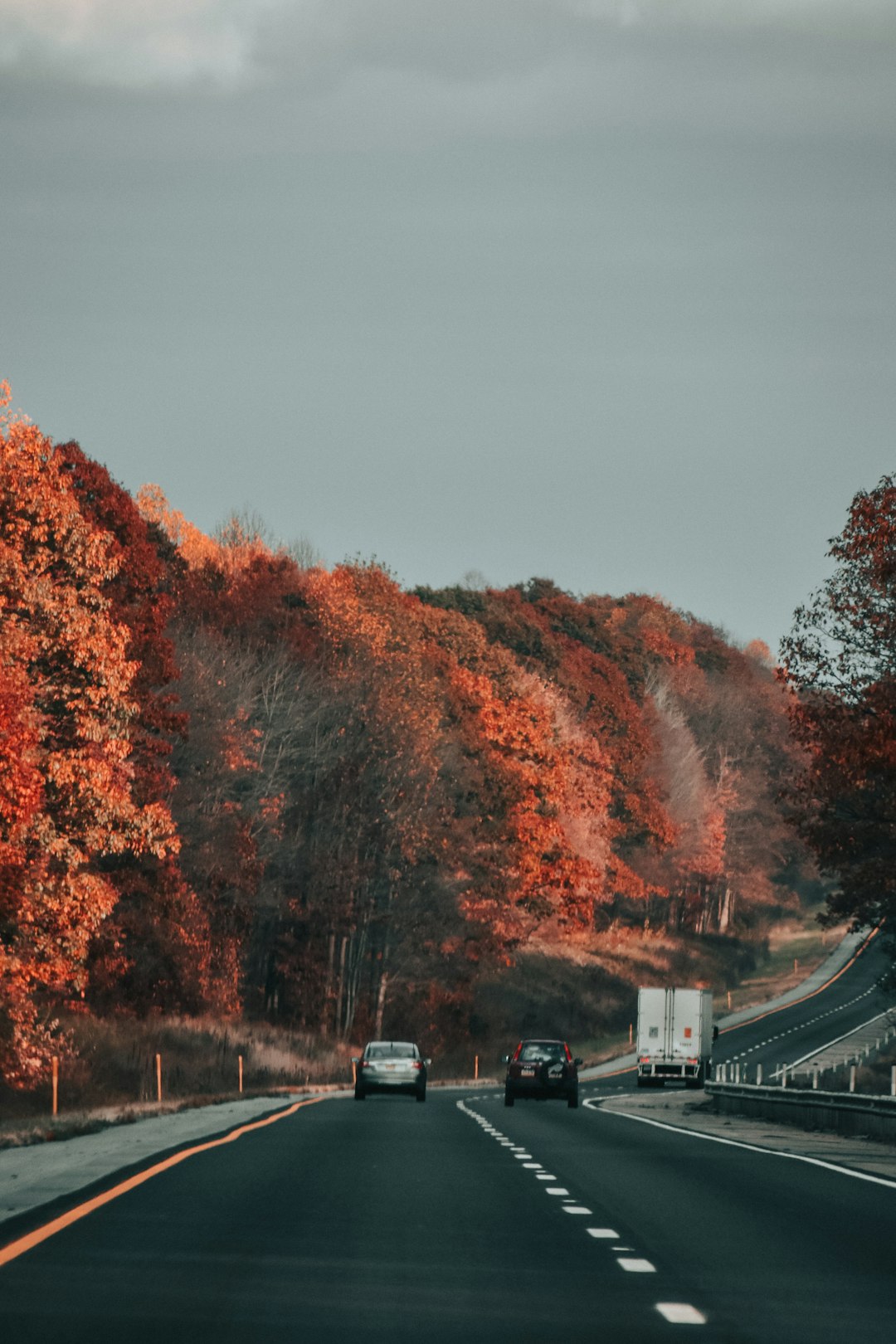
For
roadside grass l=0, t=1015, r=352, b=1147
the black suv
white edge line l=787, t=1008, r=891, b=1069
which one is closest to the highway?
roadside grass l=0, t=1015, r=352, b=1147

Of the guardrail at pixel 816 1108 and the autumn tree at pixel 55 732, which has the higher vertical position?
the autumn tree at pixel 55 732

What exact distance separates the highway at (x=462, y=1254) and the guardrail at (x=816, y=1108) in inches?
275

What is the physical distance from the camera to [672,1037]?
2527 inches

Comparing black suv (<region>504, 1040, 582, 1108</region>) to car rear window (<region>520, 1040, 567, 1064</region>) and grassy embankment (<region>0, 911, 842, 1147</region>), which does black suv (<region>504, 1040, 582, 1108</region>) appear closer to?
car rear window (<region>520, 1040, 567, 1064</region>)

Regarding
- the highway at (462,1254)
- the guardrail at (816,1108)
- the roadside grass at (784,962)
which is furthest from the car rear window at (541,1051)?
the roadside grass at (784,962)

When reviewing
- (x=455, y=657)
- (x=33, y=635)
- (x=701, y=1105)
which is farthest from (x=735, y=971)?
(x=33, y=635)

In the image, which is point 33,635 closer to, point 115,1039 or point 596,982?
point 115,1039

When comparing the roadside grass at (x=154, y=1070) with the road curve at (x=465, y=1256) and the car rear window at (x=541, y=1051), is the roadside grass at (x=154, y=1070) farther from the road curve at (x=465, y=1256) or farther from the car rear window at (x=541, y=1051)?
the road curve at (x=465, y=1256)

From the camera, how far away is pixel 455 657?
83.1 metres

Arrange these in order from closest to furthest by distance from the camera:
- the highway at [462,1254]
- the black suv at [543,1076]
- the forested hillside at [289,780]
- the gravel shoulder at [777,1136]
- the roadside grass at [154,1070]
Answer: the highway at [462,1254]
the gravel shoulder at [777,1136]
the roadside grass at [154,1070]
the forested hillside at [289,780]
the black suv at [543,1076]

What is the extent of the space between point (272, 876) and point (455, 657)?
58.7ft

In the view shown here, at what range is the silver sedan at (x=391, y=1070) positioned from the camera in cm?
4494

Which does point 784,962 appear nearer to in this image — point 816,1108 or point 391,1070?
point 391,1070

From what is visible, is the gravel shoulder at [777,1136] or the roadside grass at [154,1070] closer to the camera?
the gravel shoulder at [777,1136]
